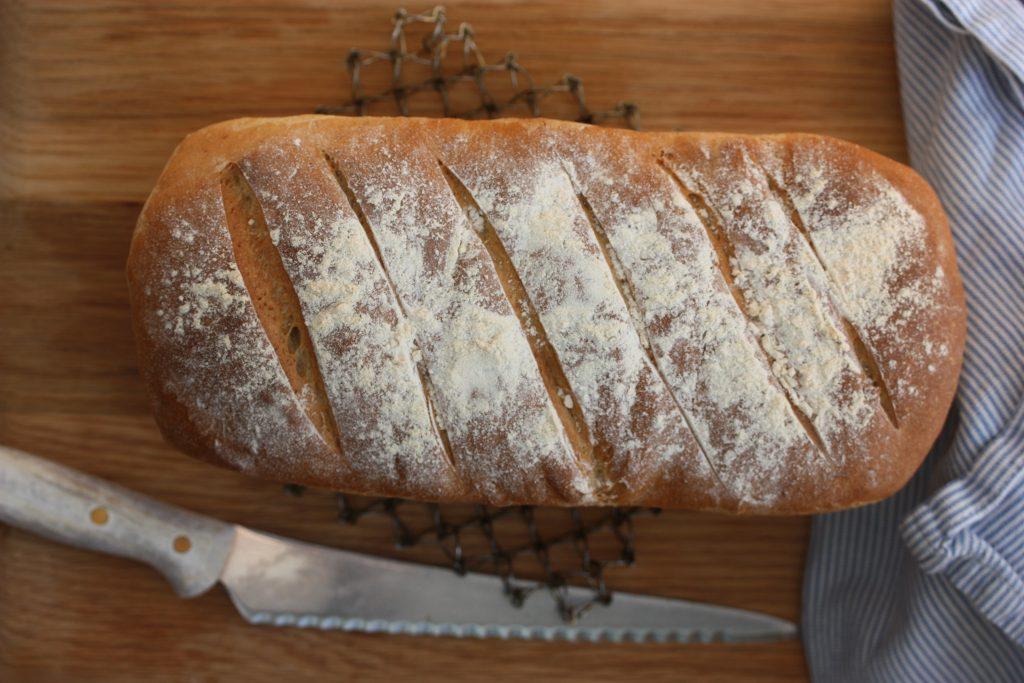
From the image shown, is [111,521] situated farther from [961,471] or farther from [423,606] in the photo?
[961,471]

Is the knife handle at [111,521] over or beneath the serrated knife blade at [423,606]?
over

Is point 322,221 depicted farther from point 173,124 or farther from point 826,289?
point 826,289

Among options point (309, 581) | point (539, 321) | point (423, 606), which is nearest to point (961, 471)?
point (539, 321)

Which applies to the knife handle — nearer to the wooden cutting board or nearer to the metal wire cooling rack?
the wooden cutting board

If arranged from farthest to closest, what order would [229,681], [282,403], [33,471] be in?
[229,681], [33,471], [282,403]

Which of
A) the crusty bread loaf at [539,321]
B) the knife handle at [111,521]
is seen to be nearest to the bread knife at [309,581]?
the knife handle at [111,521]

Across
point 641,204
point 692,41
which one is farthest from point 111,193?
point 692,41

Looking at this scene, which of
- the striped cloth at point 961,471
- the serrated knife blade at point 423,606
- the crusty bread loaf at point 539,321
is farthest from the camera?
the serrated knife blade at point 423,606

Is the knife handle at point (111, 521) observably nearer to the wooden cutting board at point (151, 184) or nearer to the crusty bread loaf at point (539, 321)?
the wooden cutting board at point (151, 184)
